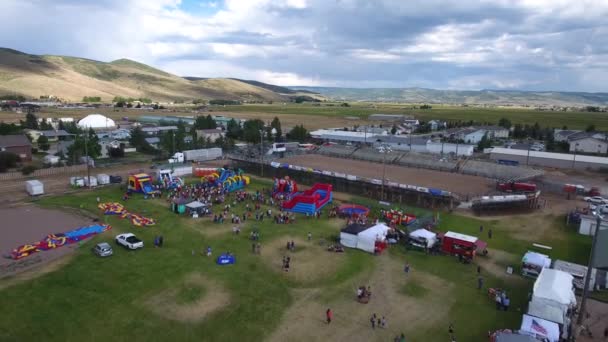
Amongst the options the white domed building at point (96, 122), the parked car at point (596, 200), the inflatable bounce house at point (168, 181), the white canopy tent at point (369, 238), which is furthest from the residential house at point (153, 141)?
the parked car at point (596, 200)

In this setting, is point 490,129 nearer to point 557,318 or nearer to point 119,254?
point 557,318

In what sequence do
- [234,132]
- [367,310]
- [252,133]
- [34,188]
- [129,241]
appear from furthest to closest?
[234,132]
[252,133]
[34,188]
[129,241]
[367,310]

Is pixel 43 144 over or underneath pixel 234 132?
underneath

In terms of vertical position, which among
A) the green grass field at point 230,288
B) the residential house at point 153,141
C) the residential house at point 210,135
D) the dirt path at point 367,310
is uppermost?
the residential house at point 210,135

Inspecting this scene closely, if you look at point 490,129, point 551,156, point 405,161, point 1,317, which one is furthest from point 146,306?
point 490,129

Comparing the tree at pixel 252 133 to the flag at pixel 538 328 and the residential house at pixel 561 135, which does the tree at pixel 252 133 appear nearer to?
the residential house at pixel 561 135

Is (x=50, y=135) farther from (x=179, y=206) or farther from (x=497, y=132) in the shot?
(x=497, y=132)

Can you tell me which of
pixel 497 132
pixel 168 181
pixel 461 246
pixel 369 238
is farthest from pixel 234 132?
pixel 461 246
